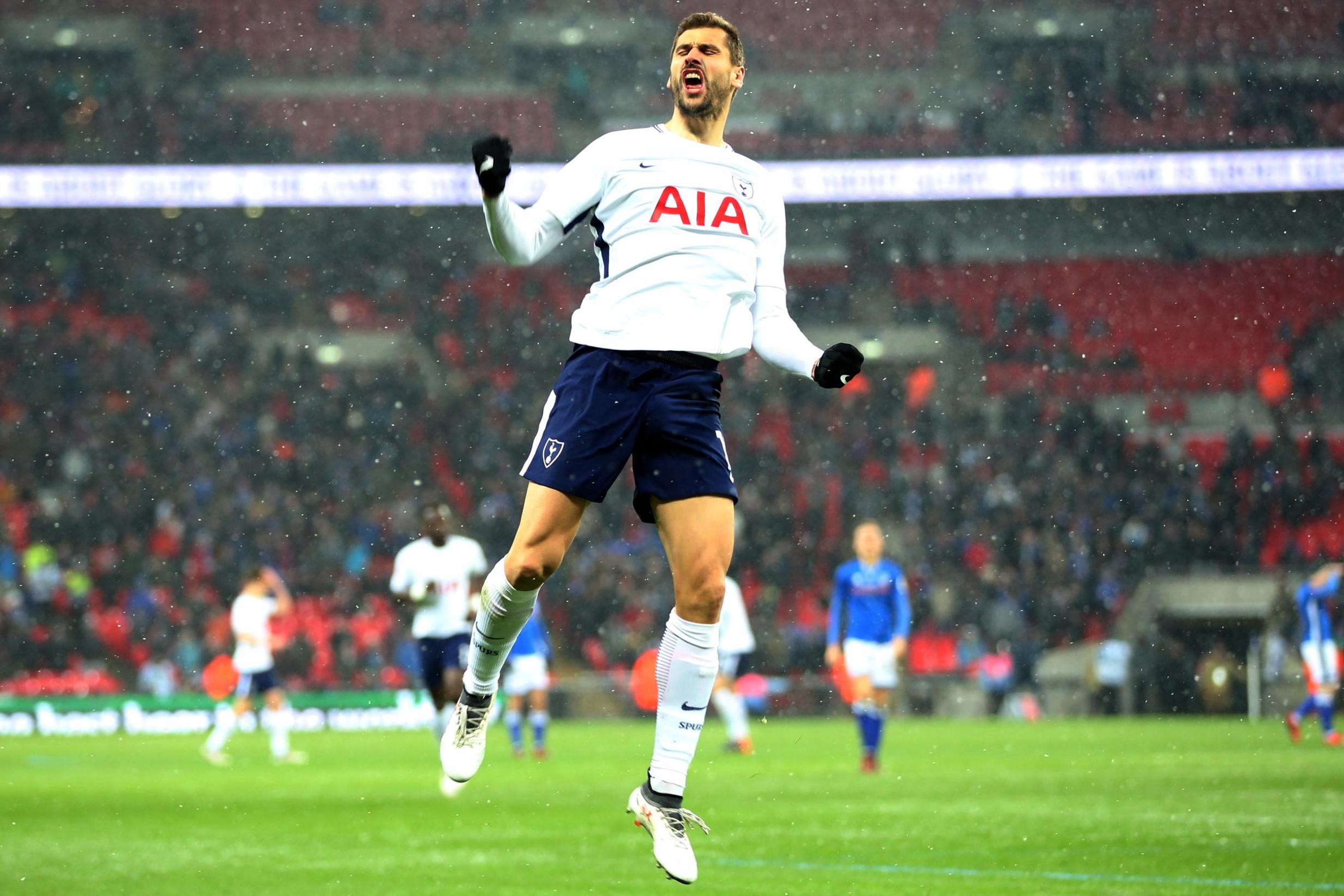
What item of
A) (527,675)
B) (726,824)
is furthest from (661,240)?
(527,675)

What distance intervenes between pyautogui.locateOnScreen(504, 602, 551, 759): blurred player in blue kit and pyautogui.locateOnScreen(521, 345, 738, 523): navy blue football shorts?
11212 mm

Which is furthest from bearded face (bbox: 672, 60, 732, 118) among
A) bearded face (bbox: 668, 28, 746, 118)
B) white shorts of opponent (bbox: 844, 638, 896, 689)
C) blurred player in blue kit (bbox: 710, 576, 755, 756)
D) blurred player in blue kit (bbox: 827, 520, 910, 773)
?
blurred player in blue kit (bbox: 710, 576, 755, 756)

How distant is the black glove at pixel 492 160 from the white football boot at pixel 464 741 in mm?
1931

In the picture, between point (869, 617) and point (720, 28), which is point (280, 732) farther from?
point (720, 28)

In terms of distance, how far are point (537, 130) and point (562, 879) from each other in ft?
90.3

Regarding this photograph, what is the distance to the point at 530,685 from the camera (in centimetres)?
1705

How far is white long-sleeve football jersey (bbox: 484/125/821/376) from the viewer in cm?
525

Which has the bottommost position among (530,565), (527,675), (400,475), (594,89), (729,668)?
(527,675)

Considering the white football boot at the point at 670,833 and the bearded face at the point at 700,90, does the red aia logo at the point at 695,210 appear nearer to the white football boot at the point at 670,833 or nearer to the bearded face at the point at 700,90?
the bearded face at the point at 700,90

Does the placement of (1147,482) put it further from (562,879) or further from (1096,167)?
(562,879)

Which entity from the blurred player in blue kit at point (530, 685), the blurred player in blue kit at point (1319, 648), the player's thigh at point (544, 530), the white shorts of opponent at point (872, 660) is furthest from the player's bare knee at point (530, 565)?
the blurred player in blue kit at point (1319, 648)

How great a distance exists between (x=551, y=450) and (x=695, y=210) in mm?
903

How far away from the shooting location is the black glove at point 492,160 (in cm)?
478

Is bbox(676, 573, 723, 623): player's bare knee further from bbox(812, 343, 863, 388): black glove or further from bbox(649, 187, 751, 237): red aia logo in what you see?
bbox(649, 187, 751, 237): red aia logo
